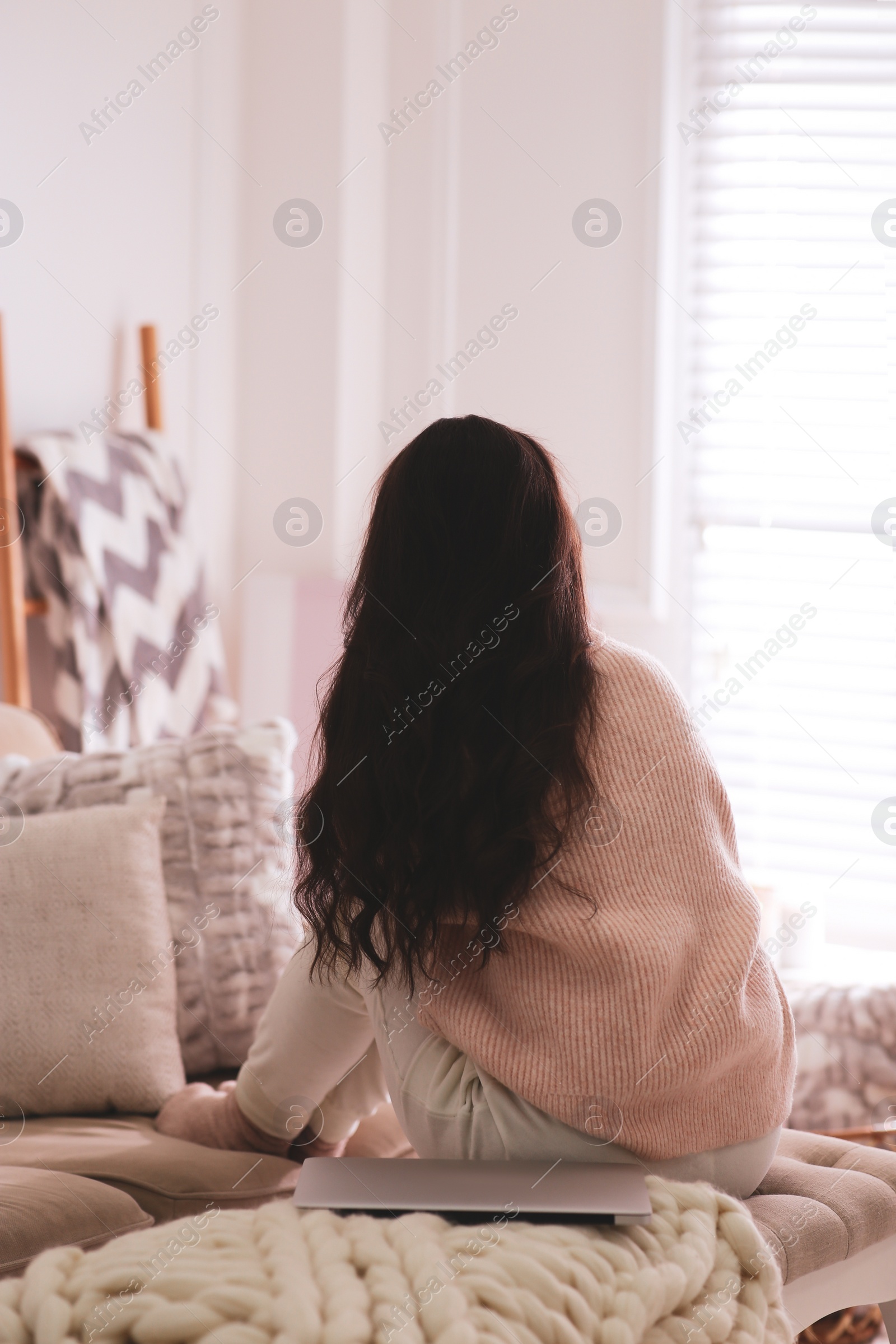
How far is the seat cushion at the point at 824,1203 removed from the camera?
38.2 inches

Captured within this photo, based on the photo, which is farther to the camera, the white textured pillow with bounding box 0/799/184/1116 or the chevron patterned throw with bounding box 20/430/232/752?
the chevron patterned throw with bounding box 20/430/232/752

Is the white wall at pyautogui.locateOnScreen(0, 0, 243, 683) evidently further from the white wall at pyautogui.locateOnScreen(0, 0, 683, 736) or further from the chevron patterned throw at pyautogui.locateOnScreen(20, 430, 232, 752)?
the chevron patterned throw at pyautogui.locateOnScreen(20, 430, 232, 752)

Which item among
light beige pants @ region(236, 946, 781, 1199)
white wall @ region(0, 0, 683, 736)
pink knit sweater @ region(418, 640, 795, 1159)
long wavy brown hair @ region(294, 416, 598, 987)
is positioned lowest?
light beige pants @ region(236, 946, 781, 1199)

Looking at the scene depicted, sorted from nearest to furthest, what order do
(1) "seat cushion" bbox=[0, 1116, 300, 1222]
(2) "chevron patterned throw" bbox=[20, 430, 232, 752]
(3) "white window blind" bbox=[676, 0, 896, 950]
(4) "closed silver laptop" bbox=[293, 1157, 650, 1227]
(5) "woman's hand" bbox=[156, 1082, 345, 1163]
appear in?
(4) "closed silver laptop" bbox=[293, 1157, 650, 1227] → (1) "seat cushion" bbox=[0, 1116, 300, 1222] → (5) "woman's hand" bbox=[156, 1082, 345, 1163] → (2) "chevron patterned throw" bbox=[20, 430, 232, 752] → (3) "white window blind" bbox=[676, 0, 896, 950]

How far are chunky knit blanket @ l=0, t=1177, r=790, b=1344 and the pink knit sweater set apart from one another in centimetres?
12

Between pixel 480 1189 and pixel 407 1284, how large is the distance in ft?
0.50

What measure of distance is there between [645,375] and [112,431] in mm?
1201

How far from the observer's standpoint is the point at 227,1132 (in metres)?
1.30

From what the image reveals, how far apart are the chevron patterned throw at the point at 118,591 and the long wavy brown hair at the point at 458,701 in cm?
101

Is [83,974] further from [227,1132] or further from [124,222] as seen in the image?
[124,222]

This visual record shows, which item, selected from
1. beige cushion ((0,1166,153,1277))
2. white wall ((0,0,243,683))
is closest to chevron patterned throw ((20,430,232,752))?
white wall ((0,0,243,683))

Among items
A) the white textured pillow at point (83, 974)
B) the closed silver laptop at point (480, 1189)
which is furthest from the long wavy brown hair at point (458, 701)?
the white textured pillow at point (83, 974)

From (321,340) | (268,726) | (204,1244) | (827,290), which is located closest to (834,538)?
(827,290)

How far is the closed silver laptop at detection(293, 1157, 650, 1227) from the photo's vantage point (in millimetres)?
853
